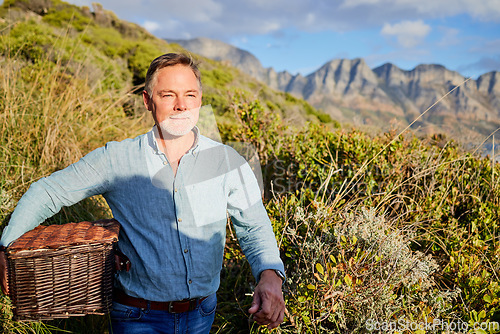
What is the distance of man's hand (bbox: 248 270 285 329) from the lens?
4.65 feet

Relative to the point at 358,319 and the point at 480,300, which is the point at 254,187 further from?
the point at 480,300

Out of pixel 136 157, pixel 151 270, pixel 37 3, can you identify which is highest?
pixel 37 3

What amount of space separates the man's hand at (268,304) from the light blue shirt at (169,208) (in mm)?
136

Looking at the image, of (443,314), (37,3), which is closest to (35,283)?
(443,314)

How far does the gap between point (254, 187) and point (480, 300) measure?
1.76m

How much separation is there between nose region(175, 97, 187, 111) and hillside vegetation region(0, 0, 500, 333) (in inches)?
46.1

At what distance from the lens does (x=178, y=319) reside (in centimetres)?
171

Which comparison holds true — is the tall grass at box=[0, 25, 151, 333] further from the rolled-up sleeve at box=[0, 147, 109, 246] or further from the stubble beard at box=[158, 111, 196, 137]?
the stubble beard at box=[158, 111, 196, 137]

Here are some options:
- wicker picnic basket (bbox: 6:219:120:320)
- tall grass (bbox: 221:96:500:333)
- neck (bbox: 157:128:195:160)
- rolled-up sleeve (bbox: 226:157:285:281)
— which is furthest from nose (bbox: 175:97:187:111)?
tall grass (bbox: 221:96:500:333)

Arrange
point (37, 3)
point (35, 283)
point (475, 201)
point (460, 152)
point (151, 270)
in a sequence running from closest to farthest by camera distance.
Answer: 1. point (35, 283)
2. point (151, 270)
3. point (475, 201)
4. point (460, 152)
5. point (37, 3)

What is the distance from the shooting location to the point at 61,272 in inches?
55.1

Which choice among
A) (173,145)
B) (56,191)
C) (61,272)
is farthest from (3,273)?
(173,145)

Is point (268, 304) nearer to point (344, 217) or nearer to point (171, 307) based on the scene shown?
point (171, 307)

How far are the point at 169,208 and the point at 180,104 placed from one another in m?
0.55
